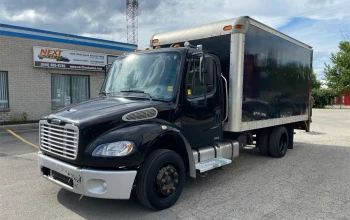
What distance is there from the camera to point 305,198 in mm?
4824

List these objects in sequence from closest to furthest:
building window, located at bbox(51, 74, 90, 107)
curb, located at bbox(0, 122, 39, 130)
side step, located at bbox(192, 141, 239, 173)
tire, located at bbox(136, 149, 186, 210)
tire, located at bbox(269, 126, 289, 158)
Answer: tire, located at bbox(136, 149, 186, 210)
side step, located at bbox(192, 141, 239, 173)
tire, located at bbox(269, 126, 289, 158)
curb, located at bbox(0, 122, 39, 130)
building window, located at bbox(51, 74, 90, 107)

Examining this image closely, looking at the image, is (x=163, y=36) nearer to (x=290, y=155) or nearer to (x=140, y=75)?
(x=140, y=75)

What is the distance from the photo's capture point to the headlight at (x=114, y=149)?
3738mm

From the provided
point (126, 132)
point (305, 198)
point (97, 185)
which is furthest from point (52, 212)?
point (305, 198)

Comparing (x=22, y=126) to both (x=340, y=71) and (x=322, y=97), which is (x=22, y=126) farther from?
(x=340, y=71)

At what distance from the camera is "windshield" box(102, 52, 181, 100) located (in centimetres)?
469

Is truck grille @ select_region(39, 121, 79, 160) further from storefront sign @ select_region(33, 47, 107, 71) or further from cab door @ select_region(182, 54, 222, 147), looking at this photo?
storefront sign @ select_region(33, 47, 107, 71)

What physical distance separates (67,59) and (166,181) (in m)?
12.2

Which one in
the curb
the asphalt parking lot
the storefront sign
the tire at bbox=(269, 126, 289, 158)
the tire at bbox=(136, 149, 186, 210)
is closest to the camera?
the tire at bbox=(136, 149, 186, 210)

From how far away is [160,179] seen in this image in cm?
419

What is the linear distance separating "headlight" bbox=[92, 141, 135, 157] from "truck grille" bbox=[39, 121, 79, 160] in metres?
0.31

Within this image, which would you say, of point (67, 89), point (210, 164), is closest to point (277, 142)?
point (210, 164)

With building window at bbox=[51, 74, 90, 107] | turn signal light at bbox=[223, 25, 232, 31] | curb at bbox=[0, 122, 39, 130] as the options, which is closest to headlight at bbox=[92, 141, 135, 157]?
turn signal light at bbox=[223, 25, 232, 31]

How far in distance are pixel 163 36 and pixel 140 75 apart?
7.75 ft
